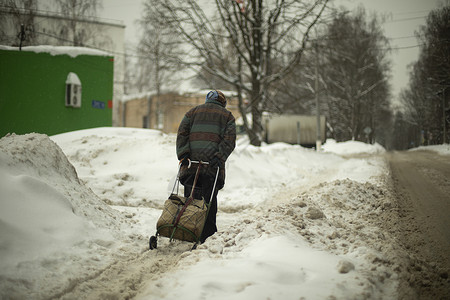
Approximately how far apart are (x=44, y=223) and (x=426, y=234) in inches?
179

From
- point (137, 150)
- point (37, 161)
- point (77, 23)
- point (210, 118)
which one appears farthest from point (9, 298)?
point (77, 23)

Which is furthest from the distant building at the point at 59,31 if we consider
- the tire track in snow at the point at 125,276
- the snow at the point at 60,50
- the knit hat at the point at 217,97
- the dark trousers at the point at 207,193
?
the tire track in snow at the point at 125,276

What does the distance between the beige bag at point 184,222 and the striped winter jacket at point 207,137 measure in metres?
0.58

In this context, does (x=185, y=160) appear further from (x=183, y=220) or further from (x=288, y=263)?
(x=288, y=263)

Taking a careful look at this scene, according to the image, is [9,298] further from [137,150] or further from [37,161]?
[137,150]

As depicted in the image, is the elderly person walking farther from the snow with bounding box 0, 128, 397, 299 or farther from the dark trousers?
the snow with bounding box 0, 128, 397, 299

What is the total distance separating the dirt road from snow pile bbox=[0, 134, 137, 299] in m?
2.91

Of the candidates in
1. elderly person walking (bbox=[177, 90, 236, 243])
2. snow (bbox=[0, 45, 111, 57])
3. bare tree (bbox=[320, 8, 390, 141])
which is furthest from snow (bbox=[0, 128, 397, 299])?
bare tree (bbox=[320, 8, 390, 141])

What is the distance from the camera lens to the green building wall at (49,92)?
10906 mm

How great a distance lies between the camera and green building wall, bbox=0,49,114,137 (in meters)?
10.9

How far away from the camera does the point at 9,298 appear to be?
2381mm

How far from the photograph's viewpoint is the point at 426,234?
4215mm

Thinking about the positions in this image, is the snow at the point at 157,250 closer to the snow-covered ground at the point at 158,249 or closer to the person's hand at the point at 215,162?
the snow-covered ground at the point at 158,249

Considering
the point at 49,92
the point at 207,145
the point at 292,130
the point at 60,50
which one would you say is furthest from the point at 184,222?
the point at 292,130
